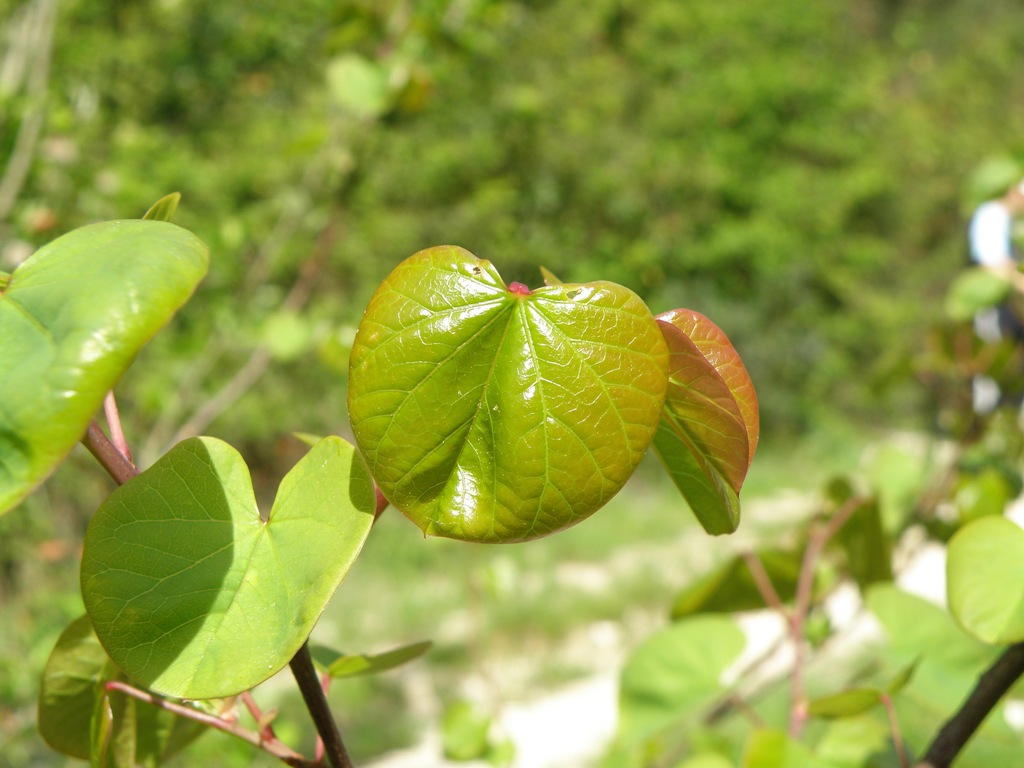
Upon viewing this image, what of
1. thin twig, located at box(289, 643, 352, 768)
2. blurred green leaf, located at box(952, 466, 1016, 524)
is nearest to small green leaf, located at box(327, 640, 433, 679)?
thin twig, located at box(289, 643, 352, 768)

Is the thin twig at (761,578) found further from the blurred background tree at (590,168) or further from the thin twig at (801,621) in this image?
the blurred background tree at (590,168)

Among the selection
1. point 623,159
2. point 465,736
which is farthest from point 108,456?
point 623,159

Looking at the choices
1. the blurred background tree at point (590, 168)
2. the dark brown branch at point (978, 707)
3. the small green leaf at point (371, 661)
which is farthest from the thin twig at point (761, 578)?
the blurred background tree at point (590, 168)

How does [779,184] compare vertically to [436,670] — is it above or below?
above

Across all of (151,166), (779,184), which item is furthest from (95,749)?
(779,184)

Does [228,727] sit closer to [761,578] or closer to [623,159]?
[761,578]

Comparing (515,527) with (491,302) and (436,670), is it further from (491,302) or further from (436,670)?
(436,670)
